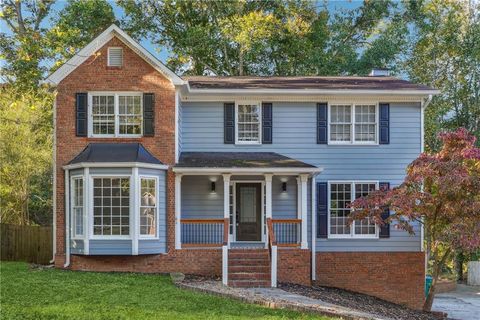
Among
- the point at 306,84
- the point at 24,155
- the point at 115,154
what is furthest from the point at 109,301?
the point at 24,155

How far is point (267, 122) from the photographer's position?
18219 millimetres

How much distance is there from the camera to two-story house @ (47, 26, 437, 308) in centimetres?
1606

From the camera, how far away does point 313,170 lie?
1670cm

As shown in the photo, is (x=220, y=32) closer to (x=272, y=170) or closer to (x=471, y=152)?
(x=272, y=170)

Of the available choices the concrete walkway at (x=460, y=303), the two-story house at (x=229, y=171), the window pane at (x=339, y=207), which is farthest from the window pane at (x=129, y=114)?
the concrete walkway at (x=460, y=303)

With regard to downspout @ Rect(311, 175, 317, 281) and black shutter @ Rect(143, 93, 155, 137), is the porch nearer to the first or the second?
downspout @ Rect(311, 175, 317, 281)

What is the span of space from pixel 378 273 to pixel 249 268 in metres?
4.43

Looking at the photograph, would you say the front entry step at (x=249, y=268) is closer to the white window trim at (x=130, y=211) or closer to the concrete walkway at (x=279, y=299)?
the concrete walkway at (x=279, y=299)

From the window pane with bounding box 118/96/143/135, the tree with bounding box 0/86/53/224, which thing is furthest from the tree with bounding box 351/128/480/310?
the tree with bounding box 0/86/53/224

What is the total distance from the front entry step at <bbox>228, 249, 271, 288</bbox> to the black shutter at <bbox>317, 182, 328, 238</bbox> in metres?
2.43

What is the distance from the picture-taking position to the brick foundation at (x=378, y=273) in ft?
58.4

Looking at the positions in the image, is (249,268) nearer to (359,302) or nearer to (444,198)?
(359,302)

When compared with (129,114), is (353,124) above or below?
below

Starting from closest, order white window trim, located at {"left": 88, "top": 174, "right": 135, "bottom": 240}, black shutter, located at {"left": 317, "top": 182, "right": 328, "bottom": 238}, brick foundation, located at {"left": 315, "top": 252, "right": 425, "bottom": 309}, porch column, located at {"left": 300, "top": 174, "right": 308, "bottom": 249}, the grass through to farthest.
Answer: the grass, white window trim, located at {"left": 88, "top": 174, "right": 135, "bottom": 240}, porch column, located at {"left": 300, "top": 174, "right": 308, "bottom": 249}, brick foundation, located at {"left": 315, "top": 252, "right": 425, "bottom": 309}, black shutter, located at {"left": 317, "top": 182, "right": 328, "bottom": 238}
